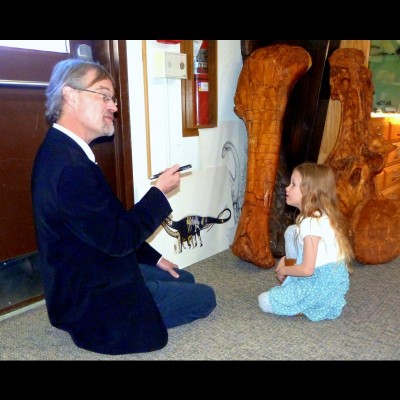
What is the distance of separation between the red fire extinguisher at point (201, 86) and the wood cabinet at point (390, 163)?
149 cm

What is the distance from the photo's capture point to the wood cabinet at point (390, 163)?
3.35 metres

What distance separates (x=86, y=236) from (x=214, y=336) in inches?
26.2

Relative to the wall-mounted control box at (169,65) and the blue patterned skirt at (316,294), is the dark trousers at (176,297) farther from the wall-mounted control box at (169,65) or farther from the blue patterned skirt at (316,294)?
the wall-mounted control box at (169,65)

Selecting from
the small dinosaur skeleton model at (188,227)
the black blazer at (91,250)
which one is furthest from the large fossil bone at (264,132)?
the black blazer at (91,250)

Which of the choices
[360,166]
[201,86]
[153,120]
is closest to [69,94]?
[153,120]

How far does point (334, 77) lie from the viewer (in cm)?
247

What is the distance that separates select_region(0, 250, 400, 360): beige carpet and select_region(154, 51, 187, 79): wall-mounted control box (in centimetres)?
106

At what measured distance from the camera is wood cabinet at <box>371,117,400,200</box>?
3.35 m

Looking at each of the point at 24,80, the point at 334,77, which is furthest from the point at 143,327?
the point at 334,77

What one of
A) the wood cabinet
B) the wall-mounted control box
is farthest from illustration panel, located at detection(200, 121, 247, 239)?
the wood cabinet

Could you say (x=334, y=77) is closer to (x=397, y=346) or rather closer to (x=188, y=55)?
(x=188, y=55)

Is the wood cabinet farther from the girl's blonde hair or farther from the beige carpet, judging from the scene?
the girl's blonde hair
